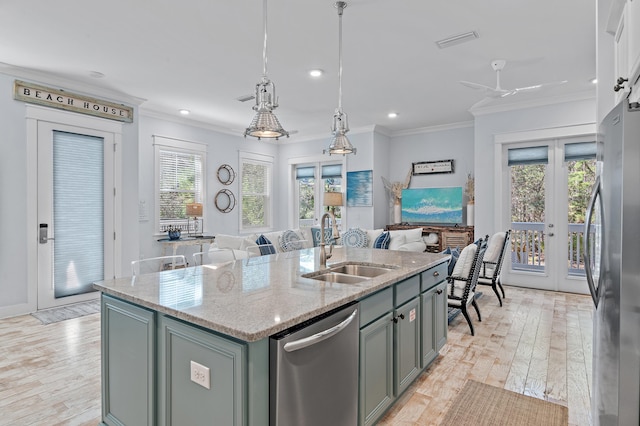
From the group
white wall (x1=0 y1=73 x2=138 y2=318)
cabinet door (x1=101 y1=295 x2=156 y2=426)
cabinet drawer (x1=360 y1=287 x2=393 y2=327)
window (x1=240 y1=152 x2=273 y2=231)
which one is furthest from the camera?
window (x1=240 y1=152 x2=273 y2=231)

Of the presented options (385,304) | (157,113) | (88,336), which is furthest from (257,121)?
(157,113)

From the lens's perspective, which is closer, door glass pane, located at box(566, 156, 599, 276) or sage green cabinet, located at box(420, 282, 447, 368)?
sage green cabinet, located at box(420, 282, 447, 368)

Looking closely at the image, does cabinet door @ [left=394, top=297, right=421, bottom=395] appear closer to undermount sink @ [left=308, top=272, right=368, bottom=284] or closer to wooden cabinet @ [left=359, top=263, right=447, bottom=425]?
wooden cabinet @ [left=359, top=263, right=447, bottom=425]

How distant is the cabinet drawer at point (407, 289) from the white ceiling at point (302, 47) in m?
2.14

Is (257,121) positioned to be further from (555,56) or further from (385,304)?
(555,56)

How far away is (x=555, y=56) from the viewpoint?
381 centimetres

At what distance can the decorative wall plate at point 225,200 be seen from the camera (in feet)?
23.0

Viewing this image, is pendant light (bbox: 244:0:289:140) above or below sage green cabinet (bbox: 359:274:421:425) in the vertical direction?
above

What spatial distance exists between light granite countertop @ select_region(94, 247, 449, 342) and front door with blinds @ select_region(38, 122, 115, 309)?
10.2 ft

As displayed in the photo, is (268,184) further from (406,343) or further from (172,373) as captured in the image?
(172,373)

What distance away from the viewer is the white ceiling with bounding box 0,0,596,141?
9.52ft

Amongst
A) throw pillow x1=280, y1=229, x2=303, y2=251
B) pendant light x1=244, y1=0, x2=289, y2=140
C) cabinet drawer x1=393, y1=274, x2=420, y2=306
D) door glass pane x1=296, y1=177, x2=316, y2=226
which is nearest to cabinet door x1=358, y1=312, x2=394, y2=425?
cabinet drawer x1=393, y1=274, x2=420, y2=306

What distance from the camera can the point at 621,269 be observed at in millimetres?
1247

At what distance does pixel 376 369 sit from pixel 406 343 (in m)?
0.41
